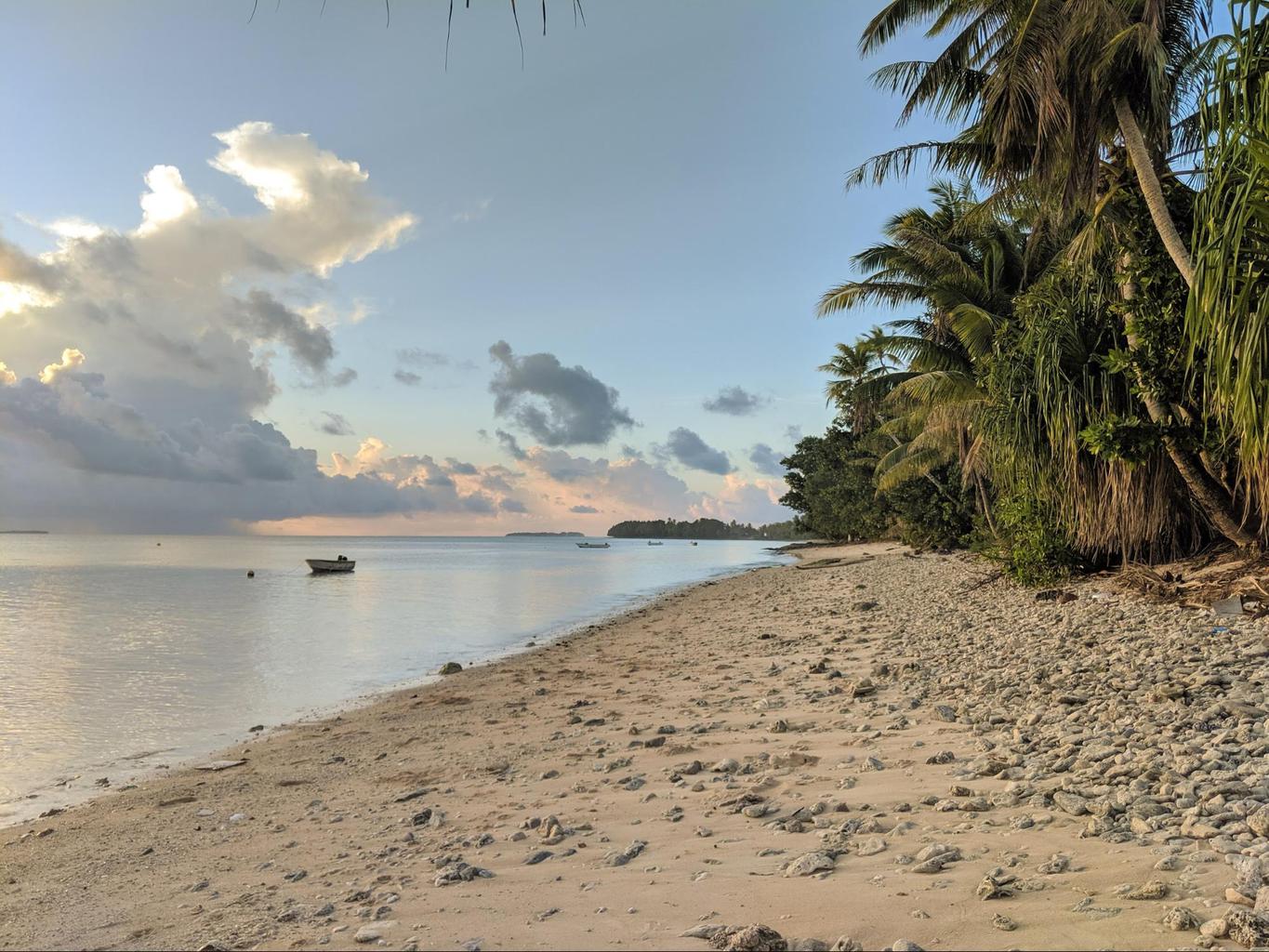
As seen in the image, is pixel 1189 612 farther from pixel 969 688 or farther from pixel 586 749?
pixel 586 749

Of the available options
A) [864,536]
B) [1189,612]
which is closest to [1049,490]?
[1189,612]

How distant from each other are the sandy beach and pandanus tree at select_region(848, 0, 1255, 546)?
3362 millimetres

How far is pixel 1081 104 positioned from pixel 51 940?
50.7 ft

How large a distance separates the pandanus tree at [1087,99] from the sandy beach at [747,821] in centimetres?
336

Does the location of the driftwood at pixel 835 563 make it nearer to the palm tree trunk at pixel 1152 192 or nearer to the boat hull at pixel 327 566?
the palm tree trunk at pixel 1152 192

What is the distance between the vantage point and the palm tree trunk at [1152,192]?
9625 millimetres

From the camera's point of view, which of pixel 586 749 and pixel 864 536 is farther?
pixel 864 536

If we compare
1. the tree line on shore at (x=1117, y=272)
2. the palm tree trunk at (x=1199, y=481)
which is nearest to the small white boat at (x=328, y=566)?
the tree line on shore at (x=1117, y=272)

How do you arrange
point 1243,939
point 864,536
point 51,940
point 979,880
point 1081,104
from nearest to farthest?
point 1243,939 → point 979,880 → point 51,940 → point 1081,104 → point 864,536

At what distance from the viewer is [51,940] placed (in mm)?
3709

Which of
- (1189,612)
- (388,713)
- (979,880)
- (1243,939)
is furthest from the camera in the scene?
(388,713)

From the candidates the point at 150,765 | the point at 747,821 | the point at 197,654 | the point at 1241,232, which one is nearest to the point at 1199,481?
the point at 1241,232

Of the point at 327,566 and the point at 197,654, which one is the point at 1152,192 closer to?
the point at 197,654

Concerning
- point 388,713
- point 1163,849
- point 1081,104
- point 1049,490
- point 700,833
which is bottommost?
point 388,713
